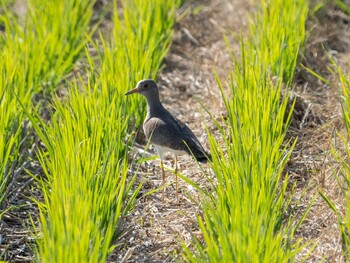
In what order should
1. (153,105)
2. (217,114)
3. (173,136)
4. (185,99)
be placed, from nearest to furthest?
(173,136), (153,105), (217,114), (185,99)

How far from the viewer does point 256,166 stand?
3615mm

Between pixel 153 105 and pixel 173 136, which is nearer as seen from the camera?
pixel 173 136

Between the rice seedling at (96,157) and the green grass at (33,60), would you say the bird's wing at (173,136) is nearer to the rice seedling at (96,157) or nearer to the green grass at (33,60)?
the rice seedling at (96,157)

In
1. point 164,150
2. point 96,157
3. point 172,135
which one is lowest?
point 164,150

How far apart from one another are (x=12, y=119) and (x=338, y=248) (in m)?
1.80

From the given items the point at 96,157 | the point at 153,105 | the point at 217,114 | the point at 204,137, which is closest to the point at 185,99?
the point at 217,114

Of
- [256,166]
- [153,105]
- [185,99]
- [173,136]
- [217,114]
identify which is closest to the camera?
[256,166]

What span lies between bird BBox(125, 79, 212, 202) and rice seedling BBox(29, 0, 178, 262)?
121mm

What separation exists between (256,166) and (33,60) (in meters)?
1.85

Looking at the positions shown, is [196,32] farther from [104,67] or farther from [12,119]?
[12,119]

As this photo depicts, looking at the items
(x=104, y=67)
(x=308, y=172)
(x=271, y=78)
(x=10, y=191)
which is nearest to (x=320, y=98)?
(x=271, y=78)

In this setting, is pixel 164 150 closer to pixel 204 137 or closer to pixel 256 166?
pixel 204 137

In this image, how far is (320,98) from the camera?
5.23m

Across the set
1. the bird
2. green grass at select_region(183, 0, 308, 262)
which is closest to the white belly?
the bird
